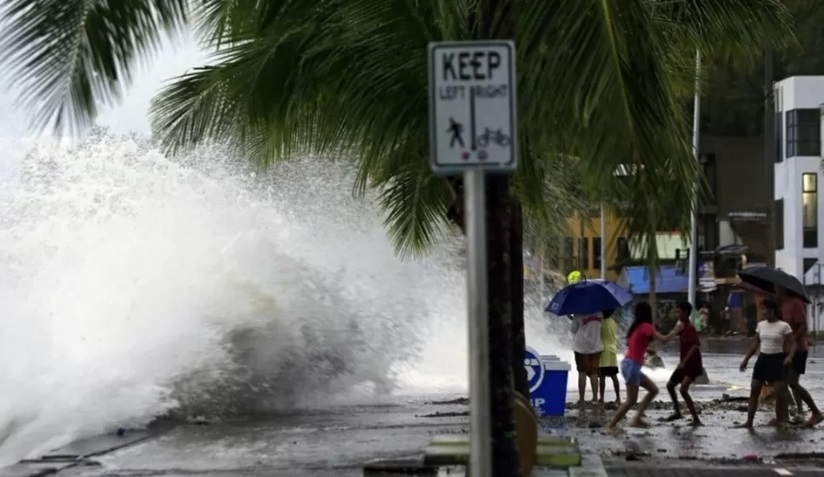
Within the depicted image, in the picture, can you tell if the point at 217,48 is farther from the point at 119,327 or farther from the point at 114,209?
the point at 114,209

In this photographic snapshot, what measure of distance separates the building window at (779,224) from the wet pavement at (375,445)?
3702cm

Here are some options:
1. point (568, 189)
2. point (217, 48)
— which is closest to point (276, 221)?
point (568, 189)

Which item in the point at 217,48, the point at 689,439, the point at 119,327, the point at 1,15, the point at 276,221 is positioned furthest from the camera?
the point at 276,221

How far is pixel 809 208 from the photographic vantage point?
50.8 m

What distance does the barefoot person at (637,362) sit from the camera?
13.7m

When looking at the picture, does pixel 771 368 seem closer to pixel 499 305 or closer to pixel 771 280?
pixel 771 280

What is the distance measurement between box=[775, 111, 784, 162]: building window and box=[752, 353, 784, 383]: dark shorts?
Result: 4012cm

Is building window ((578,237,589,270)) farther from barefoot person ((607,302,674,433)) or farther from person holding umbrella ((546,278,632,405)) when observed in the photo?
barefoot person ((607,302,674,433))

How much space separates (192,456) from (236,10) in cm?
486

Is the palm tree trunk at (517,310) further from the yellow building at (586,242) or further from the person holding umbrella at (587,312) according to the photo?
the person holding umbrella at (587,312)

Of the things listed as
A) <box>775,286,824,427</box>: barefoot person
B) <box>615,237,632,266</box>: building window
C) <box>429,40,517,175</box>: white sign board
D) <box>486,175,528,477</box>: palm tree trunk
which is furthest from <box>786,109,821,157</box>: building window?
<box>429,40,517,175</box>: white sign board

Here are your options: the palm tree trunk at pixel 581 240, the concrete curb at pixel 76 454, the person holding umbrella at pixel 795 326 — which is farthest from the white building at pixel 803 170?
the concrete curb at pixel 76 454

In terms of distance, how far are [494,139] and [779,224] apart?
49.6 meters

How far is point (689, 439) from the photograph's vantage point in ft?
43.1
